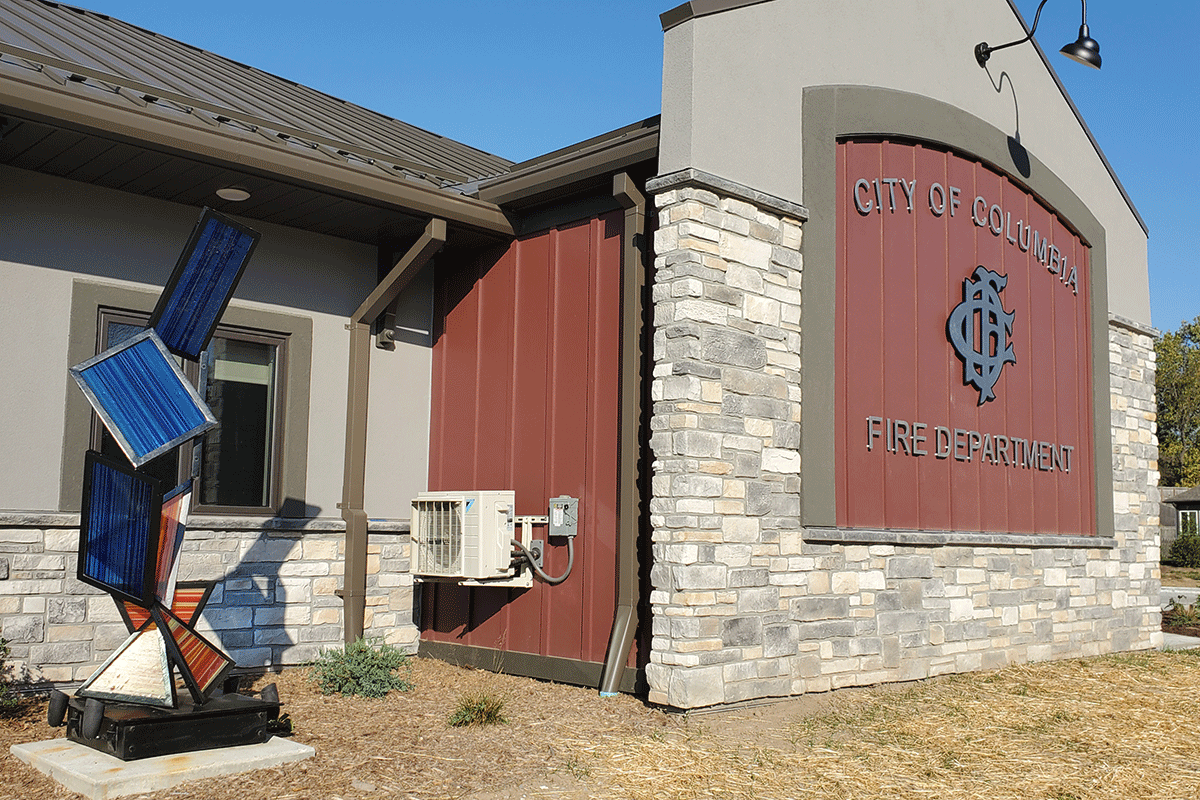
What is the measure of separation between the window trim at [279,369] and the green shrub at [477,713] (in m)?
2.52

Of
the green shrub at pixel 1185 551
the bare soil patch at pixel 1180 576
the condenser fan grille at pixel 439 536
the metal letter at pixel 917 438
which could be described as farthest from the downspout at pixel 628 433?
the green shrub at pixel 1185 551

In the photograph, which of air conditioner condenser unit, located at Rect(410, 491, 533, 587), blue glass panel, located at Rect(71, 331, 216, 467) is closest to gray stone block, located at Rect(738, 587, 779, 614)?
air conditioner condenser unit, located at Rect(410, 491, 533, 587)

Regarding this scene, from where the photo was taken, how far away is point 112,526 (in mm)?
4805

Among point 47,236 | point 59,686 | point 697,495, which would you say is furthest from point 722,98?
point 59,686

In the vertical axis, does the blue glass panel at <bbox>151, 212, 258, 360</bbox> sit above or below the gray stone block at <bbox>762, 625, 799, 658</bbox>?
above

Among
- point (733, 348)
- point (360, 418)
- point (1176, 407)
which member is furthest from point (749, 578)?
point (1176, 407)

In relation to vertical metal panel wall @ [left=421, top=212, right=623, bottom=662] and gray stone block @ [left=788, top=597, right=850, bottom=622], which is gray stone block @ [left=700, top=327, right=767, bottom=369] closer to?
vertical metal panel wall @ [left=421, top=212, right=623, bottom=662]

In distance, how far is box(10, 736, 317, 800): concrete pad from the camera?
4.20 meters

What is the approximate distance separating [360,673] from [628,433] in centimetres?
220

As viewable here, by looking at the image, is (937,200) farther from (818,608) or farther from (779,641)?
(779,641)

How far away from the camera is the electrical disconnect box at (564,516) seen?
7.09 m

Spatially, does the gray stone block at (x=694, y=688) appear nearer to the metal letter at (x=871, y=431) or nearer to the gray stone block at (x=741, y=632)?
the gray stone block at (x=741, y=632)

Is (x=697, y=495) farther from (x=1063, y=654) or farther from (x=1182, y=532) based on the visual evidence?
(x=1182, y=532)

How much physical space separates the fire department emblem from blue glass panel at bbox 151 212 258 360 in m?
5.40
